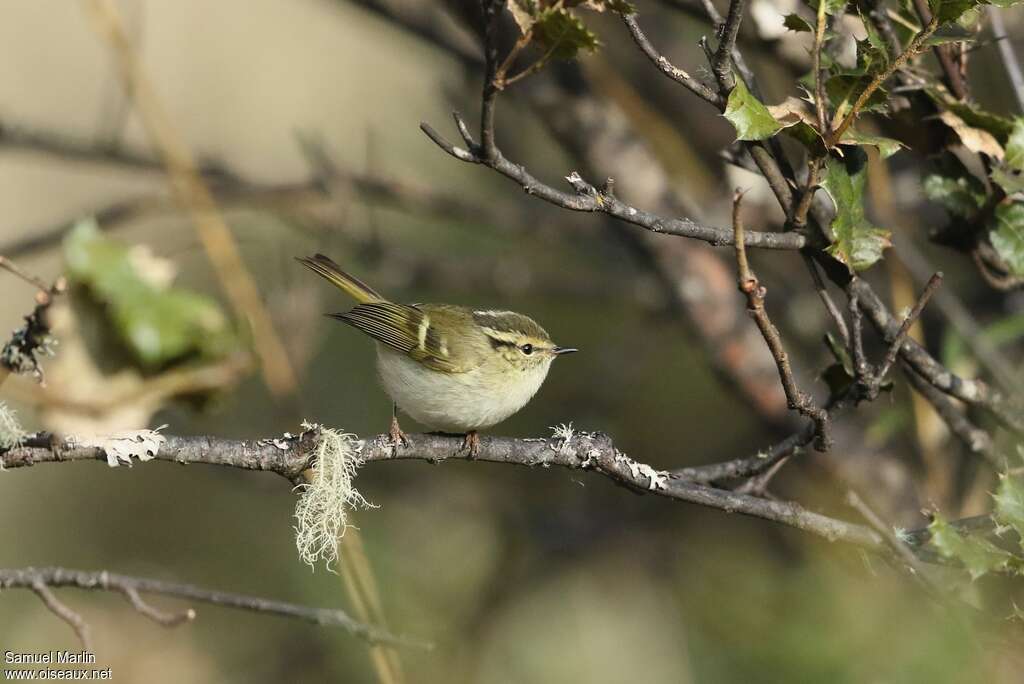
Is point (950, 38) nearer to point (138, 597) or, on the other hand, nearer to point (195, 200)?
Answer: point (138, 597)

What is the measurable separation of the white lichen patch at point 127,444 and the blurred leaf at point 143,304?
0.37ft

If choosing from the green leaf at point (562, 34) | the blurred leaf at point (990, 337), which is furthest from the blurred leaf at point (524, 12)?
the blurred leaf at point (990, 337)

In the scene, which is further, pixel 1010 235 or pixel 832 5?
pixel 1010 235

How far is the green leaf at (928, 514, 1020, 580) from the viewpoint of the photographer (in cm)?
153

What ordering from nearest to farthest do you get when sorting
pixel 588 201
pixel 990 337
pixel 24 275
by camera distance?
1. pixel 24 275
2. pixel 588 201
3. pixel 990 337

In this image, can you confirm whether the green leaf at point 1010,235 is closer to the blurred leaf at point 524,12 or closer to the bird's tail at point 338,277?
the blurred leaf at point 524,12

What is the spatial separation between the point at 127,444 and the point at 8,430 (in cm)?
17

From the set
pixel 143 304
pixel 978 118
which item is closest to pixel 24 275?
pixel 143 304

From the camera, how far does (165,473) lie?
4098 mm

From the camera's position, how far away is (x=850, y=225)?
5.54ft

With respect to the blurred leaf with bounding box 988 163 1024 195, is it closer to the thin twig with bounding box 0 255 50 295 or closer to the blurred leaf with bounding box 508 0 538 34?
the blurred leaf with bounding box 508 0 538 34

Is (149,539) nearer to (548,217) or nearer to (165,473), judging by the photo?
(165,473)

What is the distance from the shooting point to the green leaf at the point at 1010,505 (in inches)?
61.7

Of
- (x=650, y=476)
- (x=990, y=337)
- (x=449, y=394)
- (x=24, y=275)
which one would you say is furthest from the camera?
(x=449, y=394)
